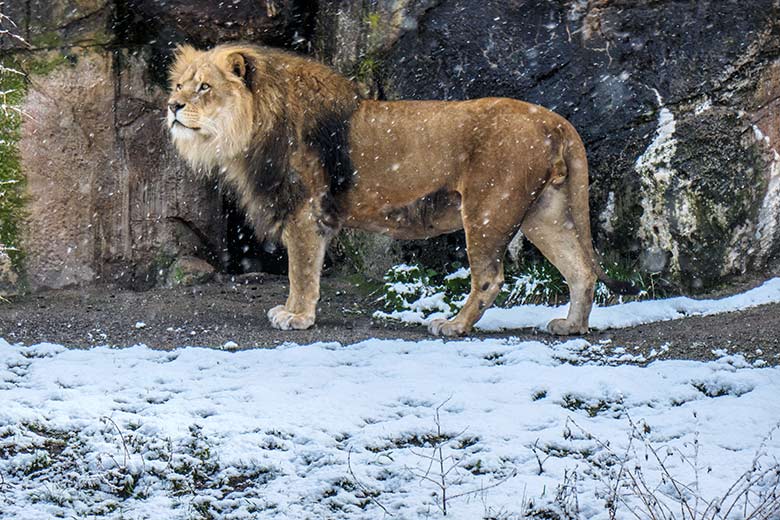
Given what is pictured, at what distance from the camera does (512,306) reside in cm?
824

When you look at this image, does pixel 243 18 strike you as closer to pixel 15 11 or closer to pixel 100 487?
pixel 15 11

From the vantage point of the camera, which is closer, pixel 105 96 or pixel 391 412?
pixel 391 412

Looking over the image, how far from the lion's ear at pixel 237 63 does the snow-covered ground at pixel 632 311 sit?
6.79ft

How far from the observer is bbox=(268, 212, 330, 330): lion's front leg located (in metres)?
7.39

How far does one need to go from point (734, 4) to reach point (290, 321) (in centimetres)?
385

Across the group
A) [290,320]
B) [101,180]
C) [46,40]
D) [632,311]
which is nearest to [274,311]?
[290,320]

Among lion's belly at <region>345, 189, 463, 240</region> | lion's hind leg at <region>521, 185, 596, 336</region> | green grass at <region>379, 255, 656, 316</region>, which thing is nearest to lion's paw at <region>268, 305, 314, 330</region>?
lion's belly at <region>345, 189, 463, 240</region>

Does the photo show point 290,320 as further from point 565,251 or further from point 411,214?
point 565,251

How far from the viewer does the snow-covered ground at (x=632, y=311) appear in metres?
7.62

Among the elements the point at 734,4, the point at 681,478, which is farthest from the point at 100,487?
the point at 734,4

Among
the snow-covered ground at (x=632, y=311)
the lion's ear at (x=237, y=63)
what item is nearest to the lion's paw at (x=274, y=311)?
the snow-covered ground at (x=632, y=311)

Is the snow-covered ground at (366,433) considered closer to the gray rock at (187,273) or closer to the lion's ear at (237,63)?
the lion's ear at (237,63)

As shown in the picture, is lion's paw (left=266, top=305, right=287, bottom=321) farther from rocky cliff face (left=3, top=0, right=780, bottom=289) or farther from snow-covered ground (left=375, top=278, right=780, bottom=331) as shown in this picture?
rocky cliff face (left=3, top=0, right=780, bottom=289)

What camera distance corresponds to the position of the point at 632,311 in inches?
306
